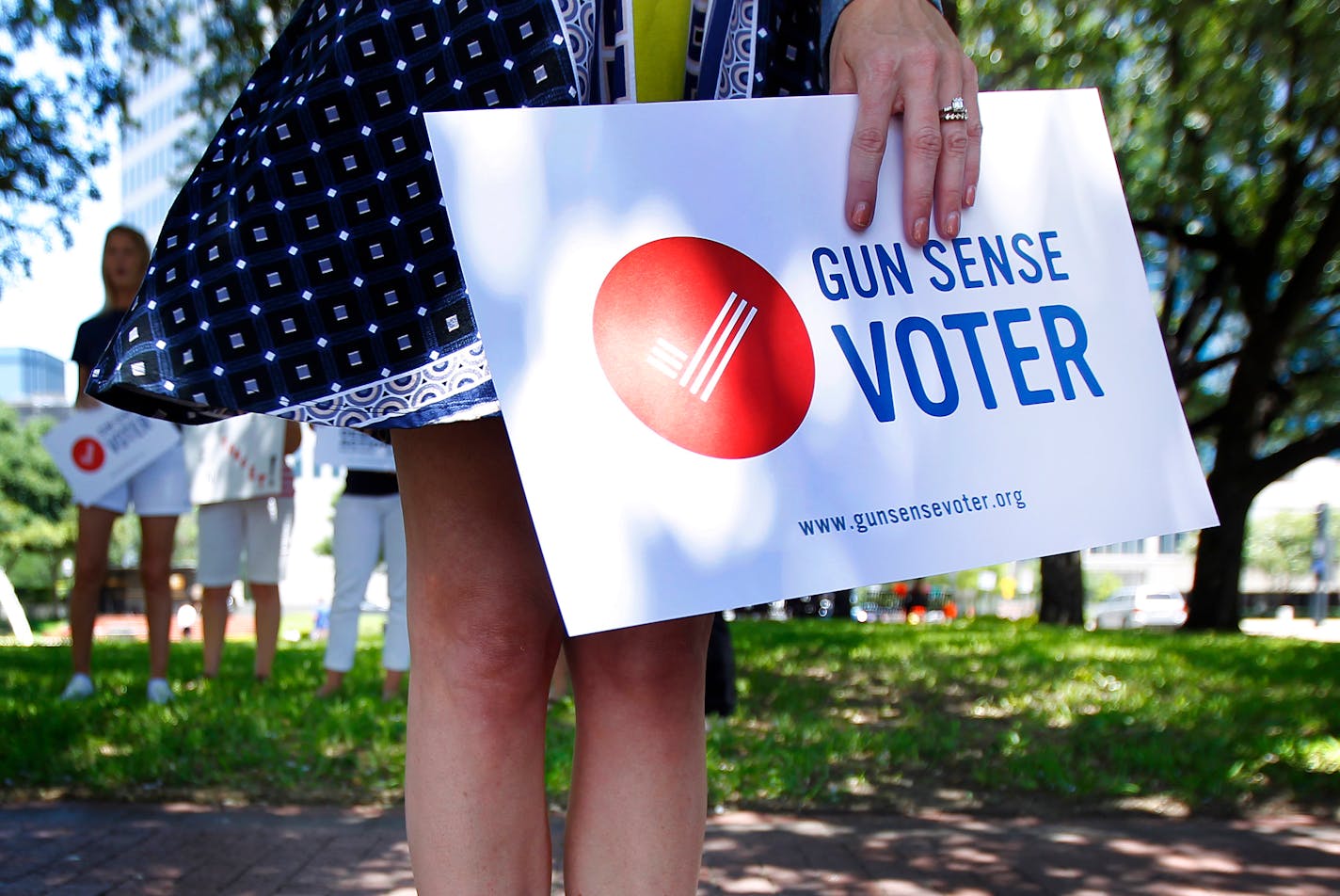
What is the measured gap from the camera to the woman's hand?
1.21 m

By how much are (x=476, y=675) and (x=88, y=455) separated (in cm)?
476

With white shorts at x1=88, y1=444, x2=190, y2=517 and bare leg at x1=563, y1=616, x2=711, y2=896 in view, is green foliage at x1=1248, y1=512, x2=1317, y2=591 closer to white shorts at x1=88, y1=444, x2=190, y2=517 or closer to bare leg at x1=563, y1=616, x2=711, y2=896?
white shorts at x1=88, y1=444, x2=190, y2=517

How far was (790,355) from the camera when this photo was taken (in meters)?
1.14

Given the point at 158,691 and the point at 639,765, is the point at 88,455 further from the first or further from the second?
the point at 639,765

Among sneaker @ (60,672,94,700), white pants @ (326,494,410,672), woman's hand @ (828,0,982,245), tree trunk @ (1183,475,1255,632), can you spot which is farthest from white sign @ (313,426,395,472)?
→ tree trunk @ (1183,475,1255,632)

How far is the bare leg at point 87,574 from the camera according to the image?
218 inches

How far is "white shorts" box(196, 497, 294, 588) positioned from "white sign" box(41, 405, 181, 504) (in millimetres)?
1105

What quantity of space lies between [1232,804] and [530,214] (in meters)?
3.74

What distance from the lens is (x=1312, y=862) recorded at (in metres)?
3.19

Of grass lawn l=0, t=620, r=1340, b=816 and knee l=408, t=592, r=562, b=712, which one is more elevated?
knee l=408, t=592, r=562, b=712

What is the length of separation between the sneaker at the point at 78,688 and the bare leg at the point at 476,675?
4.87 metres

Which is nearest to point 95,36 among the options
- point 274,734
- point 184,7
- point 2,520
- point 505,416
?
point 184,7

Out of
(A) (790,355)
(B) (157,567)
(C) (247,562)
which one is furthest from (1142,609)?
(A) (790,355)

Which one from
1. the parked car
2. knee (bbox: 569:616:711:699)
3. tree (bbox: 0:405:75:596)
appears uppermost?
tree (bbox: 0:405:75:596)
